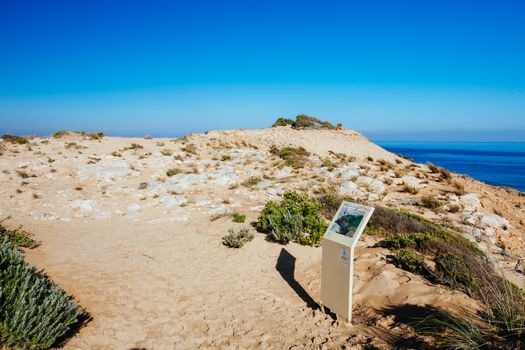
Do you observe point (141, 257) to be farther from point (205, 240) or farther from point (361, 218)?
point (361, 218)

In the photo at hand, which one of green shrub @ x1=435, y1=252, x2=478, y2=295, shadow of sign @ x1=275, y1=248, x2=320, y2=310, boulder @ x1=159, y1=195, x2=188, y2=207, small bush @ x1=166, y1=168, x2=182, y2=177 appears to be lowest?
shadow of sign @ x1=275, y1=248, x2=320, y2=310

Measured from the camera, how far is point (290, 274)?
6.82m

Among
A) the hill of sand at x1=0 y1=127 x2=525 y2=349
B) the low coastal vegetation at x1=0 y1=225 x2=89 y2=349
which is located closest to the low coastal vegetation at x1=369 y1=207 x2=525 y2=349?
the hill of sand at x1=0 y1=127 x2=525 y2=349

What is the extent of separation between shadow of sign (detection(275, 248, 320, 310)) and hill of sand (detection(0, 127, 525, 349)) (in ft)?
0.14

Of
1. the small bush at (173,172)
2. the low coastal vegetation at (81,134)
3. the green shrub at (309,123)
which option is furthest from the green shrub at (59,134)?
the green shrub at (309,123)

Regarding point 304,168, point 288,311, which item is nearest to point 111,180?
point 304,168

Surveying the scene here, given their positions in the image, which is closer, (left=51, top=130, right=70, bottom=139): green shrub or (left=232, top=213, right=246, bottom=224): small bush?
(left=232, top=213, right=246, bottom=224): small bush

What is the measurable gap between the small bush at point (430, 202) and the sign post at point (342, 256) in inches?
331

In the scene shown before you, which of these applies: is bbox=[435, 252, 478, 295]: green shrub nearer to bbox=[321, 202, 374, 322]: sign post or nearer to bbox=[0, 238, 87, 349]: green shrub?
bbox=[321, 202, 374, 322]: sign post

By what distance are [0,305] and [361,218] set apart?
15.1 feet

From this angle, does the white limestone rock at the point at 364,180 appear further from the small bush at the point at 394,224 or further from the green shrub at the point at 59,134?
the green shrub at the point at 59,134

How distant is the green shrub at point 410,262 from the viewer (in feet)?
18.9

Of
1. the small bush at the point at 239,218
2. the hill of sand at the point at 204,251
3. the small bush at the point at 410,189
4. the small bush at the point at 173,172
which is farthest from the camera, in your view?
the small bush at the point at 173,172

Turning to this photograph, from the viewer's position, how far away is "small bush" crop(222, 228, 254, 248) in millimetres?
8117
